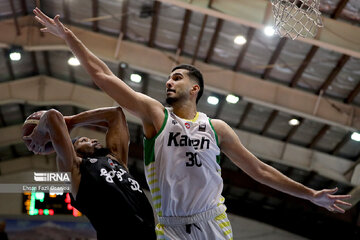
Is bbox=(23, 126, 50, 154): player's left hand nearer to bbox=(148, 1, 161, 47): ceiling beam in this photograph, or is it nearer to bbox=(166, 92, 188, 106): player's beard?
bbox=(166, 92, 188, 106): player's beard

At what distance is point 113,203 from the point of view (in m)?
4.54

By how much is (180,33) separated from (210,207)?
11.5 meters

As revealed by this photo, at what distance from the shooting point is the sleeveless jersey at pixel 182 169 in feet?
14.3

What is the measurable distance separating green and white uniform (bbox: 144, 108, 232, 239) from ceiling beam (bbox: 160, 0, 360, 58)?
26.7ft

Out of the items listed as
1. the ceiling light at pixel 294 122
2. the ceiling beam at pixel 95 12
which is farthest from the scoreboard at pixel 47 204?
the ceiling light at pixel 294 122

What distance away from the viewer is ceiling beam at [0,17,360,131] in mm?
16141

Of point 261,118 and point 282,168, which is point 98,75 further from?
point 282,168

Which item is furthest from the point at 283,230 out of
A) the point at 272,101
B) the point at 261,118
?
the point at 272,101

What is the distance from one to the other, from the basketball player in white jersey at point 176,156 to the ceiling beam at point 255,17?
25.9 ft

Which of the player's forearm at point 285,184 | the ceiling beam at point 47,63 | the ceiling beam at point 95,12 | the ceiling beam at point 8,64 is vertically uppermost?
the ceiling beam at point 95,12

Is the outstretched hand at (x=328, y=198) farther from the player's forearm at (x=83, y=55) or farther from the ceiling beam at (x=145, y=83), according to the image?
the ceiling beam at (x=145, y=83)

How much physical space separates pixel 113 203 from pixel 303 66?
11686 mm

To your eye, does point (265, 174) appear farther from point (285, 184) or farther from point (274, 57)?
point (274, 57)

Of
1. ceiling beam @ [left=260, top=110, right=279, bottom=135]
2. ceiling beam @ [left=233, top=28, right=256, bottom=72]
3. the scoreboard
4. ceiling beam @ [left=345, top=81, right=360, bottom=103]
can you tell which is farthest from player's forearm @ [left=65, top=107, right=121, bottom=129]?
ceiling beam @ [left=260, top=110, right=279, bottom=135]
